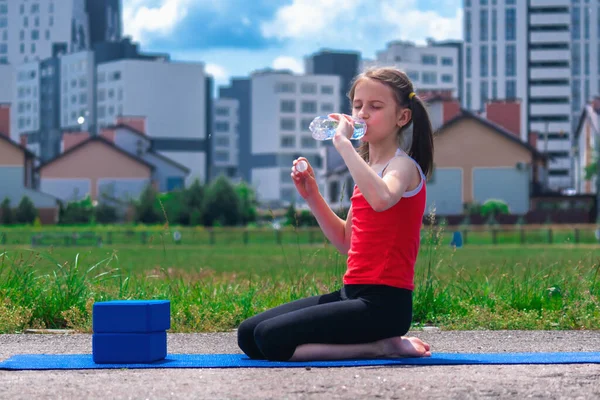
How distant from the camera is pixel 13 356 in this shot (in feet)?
19.9

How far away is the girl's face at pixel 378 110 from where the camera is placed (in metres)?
5.69

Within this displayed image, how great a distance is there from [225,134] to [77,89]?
29.4m

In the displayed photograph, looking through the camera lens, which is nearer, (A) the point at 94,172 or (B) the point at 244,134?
(A) the point at 94,172

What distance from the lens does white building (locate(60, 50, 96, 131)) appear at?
138m

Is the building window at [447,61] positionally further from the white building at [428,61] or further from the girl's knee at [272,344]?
the girl's knee at [272,344]

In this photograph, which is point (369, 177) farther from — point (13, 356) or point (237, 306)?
point (237, 306)

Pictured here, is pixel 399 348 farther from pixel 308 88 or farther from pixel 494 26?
pixel 308 88

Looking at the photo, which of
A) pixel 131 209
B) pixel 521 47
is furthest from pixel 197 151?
pixel 131 209

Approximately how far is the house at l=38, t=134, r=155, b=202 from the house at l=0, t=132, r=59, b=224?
562 cm

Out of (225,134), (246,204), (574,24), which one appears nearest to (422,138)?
(246,204)

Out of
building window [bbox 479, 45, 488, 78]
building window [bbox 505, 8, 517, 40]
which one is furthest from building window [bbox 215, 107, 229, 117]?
building window [bbox 505, 8, 517, 40]

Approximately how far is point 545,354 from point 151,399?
8.11ft

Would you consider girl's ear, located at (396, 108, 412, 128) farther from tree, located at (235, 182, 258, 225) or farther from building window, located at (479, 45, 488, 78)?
building window, located at (479, 45, 488, 78)

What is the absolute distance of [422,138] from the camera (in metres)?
5.77
